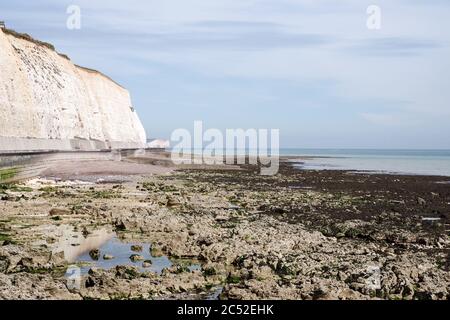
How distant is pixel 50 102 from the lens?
163 ft

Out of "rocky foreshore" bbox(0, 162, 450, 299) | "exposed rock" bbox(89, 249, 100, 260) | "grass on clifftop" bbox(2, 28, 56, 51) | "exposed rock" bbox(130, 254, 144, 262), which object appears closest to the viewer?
"rocky foreshore" bbox(0, 162, 450, 299)

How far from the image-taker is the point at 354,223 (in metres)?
18.3

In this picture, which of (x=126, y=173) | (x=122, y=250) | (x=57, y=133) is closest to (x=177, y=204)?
(x=122, y=250)

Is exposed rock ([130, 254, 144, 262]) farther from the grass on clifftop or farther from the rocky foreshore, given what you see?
the grass on clifftop

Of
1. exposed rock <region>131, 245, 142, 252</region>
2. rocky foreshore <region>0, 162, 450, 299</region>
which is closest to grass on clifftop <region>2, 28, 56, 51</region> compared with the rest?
rocky foreshore <region>0, 162, 450, 299</region>

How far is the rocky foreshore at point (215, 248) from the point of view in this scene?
9492 millimetres

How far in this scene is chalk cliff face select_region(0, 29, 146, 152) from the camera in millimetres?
37181

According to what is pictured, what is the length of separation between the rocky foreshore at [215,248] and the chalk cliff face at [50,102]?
1262cm

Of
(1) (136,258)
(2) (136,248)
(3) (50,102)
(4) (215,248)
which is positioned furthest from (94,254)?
(3) (50,102)

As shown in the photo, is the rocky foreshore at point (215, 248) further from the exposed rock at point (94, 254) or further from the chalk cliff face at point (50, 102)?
the chalk cliff face at point (50, 102)

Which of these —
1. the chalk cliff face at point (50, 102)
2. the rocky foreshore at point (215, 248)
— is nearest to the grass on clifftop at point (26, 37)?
the chalk cliff face at point (50, 102)

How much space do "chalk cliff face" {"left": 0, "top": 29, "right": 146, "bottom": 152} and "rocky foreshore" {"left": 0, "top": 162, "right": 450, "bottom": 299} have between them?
1262cm
